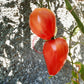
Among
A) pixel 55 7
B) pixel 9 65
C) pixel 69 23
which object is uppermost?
pixel 55 7

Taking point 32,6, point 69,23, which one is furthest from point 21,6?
→ point 69,23

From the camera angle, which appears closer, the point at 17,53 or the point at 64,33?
the point at 17,53

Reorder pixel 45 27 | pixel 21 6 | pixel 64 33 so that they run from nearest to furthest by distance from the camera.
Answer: pixel 45 27 < pixel 21 6 < pixel 64 33

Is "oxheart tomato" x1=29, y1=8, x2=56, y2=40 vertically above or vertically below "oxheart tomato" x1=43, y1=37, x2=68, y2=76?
above

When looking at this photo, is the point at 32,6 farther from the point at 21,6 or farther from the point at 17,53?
the point at 17,53

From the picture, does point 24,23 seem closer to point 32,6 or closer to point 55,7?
point 32,6

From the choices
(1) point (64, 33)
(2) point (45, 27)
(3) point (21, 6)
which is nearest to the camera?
(2) point (45, 27)

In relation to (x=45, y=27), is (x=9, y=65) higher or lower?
lower

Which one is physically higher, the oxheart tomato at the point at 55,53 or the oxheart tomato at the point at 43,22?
the oxheart tomato at the point at 43,22

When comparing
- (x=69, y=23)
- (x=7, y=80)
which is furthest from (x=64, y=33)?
(x=7, y=80)
